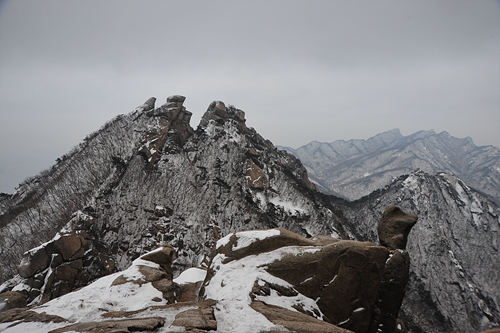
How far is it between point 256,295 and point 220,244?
7.33 meters

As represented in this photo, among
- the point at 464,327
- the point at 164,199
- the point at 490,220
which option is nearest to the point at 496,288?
the point at 464,327

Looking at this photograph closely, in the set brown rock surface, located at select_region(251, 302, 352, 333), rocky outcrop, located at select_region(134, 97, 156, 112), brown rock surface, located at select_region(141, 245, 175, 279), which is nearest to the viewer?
brown rock surface, located at select_region(251, 302, 352, 333)

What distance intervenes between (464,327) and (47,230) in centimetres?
11162

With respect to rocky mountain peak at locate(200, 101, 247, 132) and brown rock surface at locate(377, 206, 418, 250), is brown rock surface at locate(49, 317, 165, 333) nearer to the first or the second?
brown rock surface at locate(377, 206, 418, 250)

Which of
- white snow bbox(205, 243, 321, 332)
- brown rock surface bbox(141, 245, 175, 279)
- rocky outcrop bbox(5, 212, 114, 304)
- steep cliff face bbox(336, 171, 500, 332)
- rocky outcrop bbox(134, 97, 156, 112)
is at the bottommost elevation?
steep cliff face bbox(336, 171, 500, 332)

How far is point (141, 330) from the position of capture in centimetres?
986

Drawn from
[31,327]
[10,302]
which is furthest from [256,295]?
[10,302]

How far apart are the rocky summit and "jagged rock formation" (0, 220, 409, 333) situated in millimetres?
102

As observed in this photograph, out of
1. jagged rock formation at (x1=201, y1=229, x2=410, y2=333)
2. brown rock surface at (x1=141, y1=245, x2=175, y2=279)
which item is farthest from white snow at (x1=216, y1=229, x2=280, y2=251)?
brown rock surface at (x1=141, y1=245, x2=175, y2=279)

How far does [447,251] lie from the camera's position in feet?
223

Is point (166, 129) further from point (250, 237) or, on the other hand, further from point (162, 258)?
point (250, 237)

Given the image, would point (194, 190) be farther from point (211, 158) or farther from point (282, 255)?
point (282, 255)

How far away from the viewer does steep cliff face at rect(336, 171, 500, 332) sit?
191 ft

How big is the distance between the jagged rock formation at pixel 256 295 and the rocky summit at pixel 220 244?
10cm
